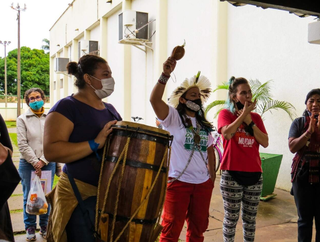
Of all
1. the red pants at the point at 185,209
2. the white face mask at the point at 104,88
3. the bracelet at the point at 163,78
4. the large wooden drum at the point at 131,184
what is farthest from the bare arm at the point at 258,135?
the white face mask at the point at 104,88

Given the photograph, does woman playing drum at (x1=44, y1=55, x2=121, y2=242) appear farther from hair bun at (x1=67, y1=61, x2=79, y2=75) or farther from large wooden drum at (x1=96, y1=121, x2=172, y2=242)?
hair bun at (x1=67, y1=61, x2=79, y2=75)

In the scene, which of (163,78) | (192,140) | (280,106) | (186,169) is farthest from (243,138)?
(280,106)

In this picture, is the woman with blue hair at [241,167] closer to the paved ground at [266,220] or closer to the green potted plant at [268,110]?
the paved ground at [266,220]

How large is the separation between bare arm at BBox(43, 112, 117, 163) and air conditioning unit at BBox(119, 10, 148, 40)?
1027 cm

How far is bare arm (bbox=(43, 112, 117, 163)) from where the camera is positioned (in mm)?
2350

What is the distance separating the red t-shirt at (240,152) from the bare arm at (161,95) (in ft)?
2.53

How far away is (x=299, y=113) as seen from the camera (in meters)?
6.82

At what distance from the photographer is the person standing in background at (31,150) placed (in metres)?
4.50

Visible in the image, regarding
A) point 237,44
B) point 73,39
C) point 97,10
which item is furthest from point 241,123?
point 73,39

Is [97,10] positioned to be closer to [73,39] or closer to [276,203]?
[73,39]

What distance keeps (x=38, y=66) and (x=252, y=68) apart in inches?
2044

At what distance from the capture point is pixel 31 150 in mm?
4539

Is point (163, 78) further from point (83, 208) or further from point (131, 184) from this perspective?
point (83, 208)

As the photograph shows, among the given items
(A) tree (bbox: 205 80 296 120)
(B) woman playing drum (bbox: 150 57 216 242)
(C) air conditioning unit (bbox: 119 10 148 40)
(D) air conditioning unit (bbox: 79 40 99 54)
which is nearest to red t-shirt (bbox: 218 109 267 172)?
(B) woman playing drum (bbox: 150 57 216 242)
